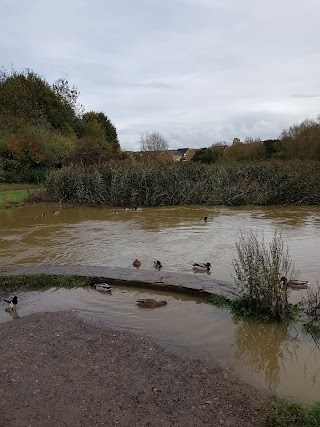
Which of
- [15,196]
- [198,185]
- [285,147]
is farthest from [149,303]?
[285,147]

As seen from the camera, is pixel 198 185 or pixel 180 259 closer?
pixel 180 259

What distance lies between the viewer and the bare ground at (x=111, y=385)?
14.2 ft

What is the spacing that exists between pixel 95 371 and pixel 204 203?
795 inches

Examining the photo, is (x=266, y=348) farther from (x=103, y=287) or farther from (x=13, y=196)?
(x=13, y=196)

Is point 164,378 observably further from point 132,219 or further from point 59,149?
point 59,149

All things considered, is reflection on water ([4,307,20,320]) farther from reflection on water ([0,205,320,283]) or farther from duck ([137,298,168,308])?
reflection on water ([0,205,320,283])

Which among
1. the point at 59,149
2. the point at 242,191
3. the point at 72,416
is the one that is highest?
the point at 59,149

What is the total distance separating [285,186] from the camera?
24531 millimetres

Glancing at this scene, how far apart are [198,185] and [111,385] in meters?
20.6

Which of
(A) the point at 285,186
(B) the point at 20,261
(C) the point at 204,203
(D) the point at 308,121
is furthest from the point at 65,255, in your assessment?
(D) the point at 308,121

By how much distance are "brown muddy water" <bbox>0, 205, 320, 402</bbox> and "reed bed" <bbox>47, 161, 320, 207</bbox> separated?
4.88 ft

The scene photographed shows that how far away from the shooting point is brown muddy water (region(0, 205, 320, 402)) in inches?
227

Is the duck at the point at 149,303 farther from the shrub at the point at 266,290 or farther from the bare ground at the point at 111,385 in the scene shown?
the shrub at the point at 266,290

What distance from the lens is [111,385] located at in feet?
16.2
